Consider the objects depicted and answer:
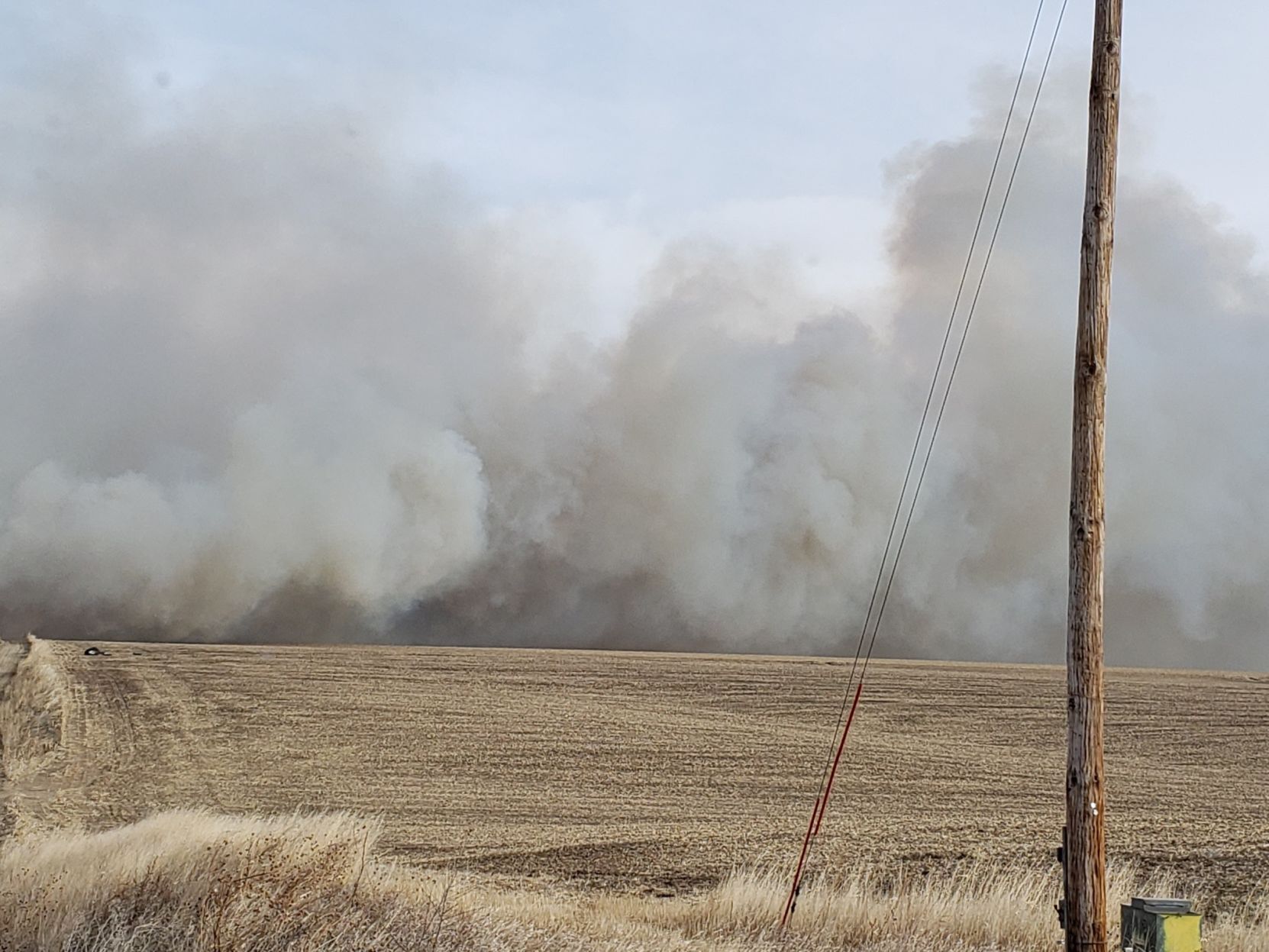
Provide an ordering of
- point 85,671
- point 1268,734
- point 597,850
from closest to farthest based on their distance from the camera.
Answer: point 597,850 < point 1268,734 < point 85,671

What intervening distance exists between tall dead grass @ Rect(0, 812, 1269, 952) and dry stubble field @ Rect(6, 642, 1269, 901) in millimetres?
3575

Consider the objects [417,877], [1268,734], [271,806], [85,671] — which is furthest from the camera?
[85,671]

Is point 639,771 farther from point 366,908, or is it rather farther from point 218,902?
point 218,902

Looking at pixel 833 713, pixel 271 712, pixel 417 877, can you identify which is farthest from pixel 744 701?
pixel 417 877

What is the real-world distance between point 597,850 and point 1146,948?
448 inches

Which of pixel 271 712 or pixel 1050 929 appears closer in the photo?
pixel 1050 929

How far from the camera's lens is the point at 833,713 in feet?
141

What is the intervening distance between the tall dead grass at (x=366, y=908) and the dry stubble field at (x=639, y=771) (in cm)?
357

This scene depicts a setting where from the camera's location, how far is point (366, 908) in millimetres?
9367

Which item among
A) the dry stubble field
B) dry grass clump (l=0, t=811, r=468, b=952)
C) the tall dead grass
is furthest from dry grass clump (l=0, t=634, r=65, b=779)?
dry grass clump (l=0, t=811, r=468, b=952)

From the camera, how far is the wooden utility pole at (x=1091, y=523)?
8.38 meters

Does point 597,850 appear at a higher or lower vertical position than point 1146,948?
lower

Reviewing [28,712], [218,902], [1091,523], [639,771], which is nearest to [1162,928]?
[1091,523]

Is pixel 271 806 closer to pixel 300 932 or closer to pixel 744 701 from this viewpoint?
pixel 300 932
